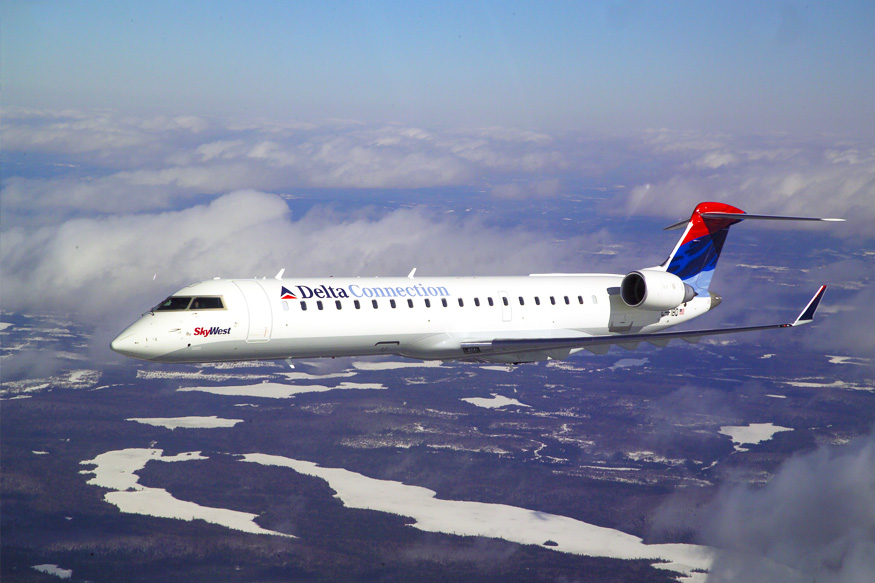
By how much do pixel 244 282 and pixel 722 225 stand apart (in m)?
30.3

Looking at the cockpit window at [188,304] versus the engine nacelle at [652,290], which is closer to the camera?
the cockpit window at [188,304]

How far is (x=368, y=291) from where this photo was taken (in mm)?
39000

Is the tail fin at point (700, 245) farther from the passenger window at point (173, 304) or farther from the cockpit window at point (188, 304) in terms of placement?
the passenger window at point (173, 304)

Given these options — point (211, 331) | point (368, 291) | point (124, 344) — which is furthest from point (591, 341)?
point (124, 344)

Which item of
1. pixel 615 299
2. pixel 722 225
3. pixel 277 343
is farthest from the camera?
pixel 722 225

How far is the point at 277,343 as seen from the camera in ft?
120

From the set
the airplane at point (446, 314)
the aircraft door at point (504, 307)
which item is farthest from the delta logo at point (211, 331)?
the aircraft door at point (504, 307)

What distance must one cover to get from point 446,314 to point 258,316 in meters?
9.75

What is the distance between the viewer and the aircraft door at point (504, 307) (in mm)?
42500

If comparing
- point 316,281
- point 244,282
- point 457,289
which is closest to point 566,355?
point 457,289

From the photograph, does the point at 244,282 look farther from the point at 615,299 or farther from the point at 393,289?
the point at 615,299

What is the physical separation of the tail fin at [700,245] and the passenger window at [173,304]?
2922 cm

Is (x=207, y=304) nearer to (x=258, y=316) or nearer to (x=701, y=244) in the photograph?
(x=258, y=316)

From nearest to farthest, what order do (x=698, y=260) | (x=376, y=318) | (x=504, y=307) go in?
(x=376, y=318) → (x=504, y=307) → (x=698, y=260)
